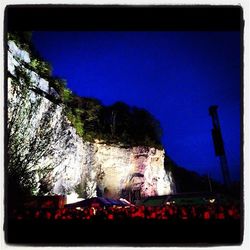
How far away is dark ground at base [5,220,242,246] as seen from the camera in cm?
723

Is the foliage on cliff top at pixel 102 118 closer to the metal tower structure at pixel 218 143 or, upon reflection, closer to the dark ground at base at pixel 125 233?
the metal tower structure at pixel 218 143

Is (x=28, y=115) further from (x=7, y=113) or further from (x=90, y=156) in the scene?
(x=90, y=156)

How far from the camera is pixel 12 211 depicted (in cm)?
735

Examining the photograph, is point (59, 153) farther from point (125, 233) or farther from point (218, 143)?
point (218, 143)

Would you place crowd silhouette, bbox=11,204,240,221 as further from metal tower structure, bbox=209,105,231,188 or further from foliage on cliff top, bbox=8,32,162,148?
foliage on cliff top, bbox=8,32,162,148

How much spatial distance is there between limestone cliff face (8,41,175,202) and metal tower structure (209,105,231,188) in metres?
0.75

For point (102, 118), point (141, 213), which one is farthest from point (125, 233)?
point (102, 118)

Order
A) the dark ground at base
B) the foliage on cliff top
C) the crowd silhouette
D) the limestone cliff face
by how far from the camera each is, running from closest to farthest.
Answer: the dark ground at base < the crowd silhouette < the limestone cliff face < the foliage on cliff top

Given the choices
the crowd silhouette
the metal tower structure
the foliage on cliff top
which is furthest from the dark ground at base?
the foliage on cliff top

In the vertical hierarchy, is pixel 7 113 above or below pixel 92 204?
above

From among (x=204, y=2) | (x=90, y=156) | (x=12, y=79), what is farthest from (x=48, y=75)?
(x=204, y=2)

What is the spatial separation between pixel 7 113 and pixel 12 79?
0.50m

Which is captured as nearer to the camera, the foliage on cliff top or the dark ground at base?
the dark ground at base

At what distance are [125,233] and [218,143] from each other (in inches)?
71.4
